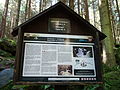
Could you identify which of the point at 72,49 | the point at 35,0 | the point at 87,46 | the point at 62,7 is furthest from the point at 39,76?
the point at 35,0

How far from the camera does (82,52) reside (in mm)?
2898

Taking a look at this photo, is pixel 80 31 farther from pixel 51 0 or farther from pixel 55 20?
pixel 51 0


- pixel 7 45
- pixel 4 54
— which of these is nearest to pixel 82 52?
pixel 4 54

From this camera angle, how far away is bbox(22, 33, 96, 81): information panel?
269 cm

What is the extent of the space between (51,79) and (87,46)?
1020 mm

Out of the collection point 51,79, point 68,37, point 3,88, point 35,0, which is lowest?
point 3,88

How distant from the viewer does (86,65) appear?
2840 millimetres

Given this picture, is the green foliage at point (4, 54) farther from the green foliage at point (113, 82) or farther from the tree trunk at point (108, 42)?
the green foliage at point (113, 82)

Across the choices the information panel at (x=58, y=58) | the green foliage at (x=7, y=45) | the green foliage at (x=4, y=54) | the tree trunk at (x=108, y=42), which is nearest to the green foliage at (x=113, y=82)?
the information panel at (x=58, y=58)

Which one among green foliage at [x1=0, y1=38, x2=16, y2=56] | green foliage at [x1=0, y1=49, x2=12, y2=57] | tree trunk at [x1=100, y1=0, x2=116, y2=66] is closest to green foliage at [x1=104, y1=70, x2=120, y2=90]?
tree trunk at [x1=100, y1=0, x2=116, y2=66]

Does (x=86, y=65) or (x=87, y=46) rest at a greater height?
(x=87, y=46)

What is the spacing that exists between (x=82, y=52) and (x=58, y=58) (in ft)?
1.71

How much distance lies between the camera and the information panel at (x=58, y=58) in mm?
2693

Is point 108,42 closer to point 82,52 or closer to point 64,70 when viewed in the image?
point 82,52
